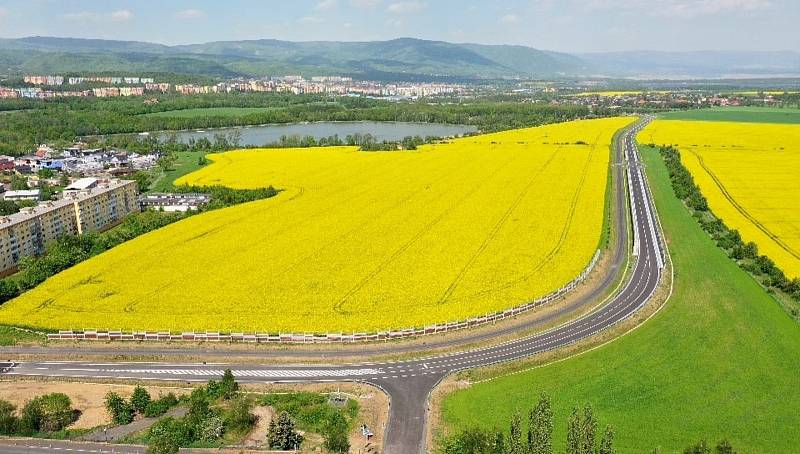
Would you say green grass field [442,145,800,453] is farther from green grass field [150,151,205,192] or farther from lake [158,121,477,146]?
lake [158,121,477,146]

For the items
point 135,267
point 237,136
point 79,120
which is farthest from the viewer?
point 79,120

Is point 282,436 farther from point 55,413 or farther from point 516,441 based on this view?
point 55,413

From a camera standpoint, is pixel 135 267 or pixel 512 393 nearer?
pixel 512 393

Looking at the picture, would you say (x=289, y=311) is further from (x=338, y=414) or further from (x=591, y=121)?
(x=591, y=121)

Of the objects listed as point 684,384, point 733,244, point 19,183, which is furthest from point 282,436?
point 19,183

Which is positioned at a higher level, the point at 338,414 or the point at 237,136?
the point at 237,136

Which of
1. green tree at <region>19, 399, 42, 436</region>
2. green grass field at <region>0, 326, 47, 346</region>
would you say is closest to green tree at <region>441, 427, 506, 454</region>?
green tree at <region>19, 399, 42, 436</region>

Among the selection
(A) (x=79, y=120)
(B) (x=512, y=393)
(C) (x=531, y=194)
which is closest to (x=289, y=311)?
(B) (x=512, y=393)
